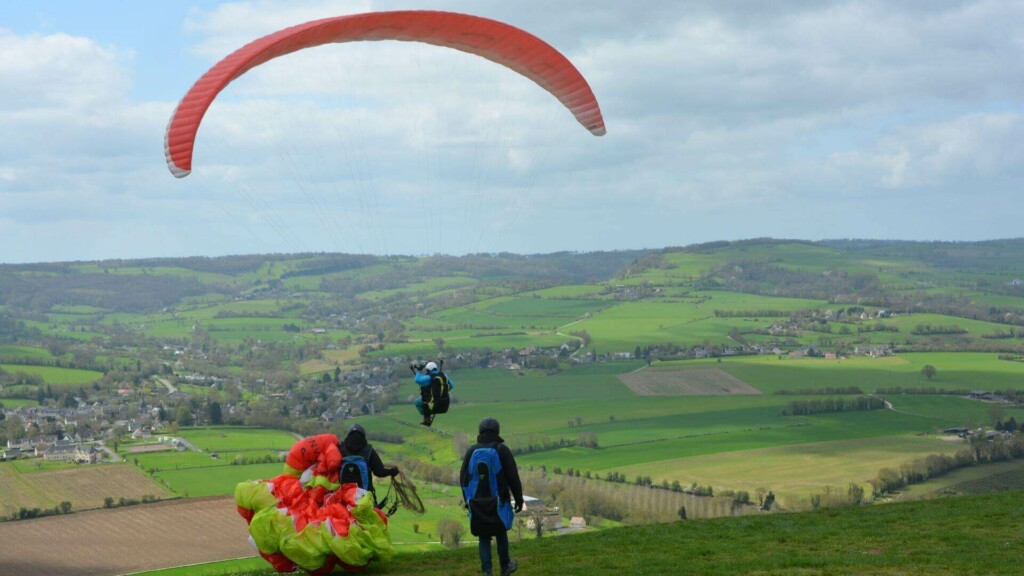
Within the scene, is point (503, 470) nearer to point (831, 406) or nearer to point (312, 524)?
point (312, 524)

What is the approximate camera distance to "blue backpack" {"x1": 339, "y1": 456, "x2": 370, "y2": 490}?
9.96 m


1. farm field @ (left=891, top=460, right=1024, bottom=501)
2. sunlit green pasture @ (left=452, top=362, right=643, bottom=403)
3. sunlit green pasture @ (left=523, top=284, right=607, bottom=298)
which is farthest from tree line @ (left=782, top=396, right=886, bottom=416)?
sunlit green pasture @ (left=523, top=284, right=607, bottom=298)

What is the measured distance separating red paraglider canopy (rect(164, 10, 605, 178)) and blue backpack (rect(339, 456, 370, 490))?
17.9 feet

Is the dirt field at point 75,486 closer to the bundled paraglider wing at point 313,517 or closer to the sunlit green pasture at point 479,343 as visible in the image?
the bundled paraglider wing at point 313,517

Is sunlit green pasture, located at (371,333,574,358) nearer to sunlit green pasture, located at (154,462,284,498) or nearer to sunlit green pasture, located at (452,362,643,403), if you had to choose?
sunlit green pasture, located at (452,362,643,403)

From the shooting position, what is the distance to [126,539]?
27734mm

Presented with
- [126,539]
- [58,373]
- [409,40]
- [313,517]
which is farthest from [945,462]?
[58,373]

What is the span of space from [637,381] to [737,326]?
28.8 m

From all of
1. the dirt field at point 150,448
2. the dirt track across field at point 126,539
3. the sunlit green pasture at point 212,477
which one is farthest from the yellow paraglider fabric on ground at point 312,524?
the dirt field at point 150,448

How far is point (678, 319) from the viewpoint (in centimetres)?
9775

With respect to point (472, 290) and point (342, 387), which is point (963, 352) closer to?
point (342, 387)

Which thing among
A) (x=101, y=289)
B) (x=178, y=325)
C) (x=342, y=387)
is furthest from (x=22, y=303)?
(x=342, y=387)

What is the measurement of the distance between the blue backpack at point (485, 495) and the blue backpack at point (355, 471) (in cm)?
128

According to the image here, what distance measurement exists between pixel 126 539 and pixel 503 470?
22.3m
